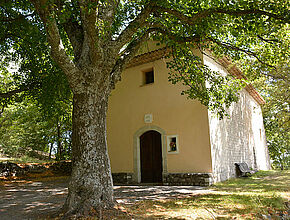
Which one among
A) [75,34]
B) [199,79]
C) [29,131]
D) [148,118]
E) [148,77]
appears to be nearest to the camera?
[75,34]

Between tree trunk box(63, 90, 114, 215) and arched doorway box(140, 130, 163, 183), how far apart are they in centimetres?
588

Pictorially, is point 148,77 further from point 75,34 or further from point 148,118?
point 75,34

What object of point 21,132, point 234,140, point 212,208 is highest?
point 21,132

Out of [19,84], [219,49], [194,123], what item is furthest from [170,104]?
[19,84]

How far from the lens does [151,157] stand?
35.8ft

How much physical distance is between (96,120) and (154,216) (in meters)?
2.26

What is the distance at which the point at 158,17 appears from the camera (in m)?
7.27

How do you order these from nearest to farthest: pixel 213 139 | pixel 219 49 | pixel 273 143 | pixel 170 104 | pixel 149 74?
pixel 219 49 → pixel 213 139 → pixel 170 104 → pixel 149 74 → pixel 273 143

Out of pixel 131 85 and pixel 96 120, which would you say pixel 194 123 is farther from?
pixel 96 120

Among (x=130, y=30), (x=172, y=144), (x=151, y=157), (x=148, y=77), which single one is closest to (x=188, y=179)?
(x=172, y=144)

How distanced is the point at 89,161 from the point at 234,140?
9.33 metres

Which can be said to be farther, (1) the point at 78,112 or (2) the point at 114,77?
(2) the point at 114,77

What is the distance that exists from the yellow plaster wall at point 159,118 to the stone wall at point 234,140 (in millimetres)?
556

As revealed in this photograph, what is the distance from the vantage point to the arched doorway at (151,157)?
34.9ft
